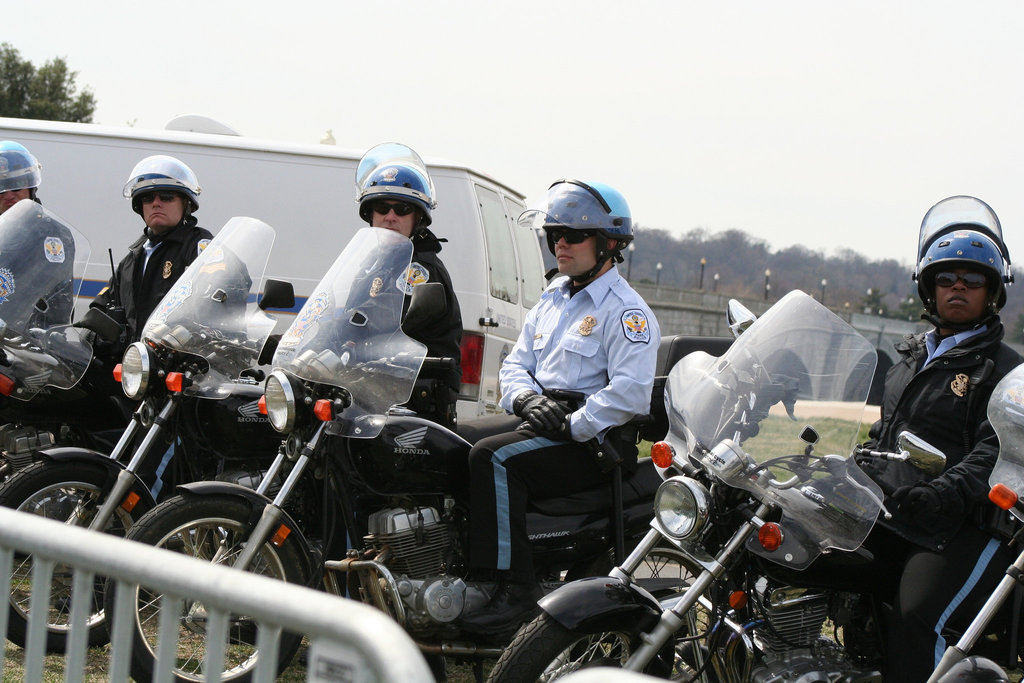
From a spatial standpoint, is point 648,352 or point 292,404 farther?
point 648,352

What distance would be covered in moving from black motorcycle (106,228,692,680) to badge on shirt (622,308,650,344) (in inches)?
23.6

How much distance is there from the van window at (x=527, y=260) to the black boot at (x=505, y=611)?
5870 mm

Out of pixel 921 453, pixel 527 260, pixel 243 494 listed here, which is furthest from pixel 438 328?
pixel 527 260

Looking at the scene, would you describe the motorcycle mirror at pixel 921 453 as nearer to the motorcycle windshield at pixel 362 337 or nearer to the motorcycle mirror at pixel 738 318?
the motorcycle mirror at pixel 738 318

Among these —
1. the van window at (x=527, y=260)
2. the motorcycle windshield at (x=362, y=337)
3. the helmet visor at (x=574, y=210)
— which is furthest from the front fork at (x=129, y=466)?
the van window at (x=527, y=260)

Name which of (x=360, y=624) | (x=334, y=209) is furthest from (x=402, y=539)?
(x=334, y=209)

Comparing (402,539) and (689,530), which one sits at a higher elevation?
(689,530)

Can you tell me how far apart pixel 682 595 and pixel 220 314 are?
7.61 feet

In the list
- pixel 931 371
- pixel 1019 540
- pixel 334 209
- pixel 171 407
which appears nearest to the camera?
pixel 1019 540

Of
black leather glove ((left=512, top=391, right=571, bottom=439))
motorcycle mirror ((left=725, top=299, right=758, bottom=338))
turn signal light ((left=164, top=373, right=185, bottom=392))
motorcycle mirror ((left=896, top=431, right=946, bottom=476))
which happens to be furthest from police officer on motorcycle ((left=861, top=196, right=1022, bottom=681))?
turn signal light ((left=164, top=373, right=185, bottom=392))

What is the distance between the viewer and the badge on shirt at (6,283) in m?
5.05

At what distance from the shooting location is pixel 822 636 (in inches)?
147

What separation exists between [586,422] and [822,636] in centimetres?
111

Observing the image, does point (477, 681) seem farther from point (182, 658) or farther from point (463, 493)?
point (182, 658)
